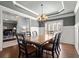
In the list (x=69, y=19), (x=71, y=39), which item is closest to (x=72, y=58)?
(x=71, y=39)

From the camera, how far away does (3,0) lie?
2.74 m

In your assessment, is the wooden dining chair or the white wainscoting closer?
the wooden dining chair

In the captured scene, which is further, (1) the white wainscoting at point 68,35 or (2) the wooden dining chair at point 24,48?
(1) the white wainscoting at point 68,35

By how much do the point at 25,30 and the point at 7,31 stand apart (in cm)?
159

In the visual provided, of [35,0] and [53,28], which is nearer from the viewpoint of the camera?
[35,0]

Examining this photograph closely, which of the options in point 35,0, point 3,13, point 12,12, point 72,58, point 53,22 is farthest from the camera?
point 53,22

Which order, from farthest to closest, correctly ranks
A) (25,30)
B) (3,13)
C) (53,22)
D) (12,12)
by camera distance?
(53,22), (25,30), (12,12), (3,13)

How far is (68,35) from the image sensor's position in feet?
15.7

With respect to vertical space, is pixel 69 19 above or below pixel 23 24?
above

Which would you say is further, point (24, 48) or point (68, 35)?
point (68, 35)

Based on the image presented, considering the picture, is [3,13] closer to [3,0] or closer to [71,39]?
[3,0]

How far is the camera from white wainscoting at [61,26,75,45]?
454 cm

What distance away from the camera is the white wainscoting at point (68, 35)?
454cm

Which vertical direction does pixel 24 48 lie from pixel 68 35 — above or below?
below
